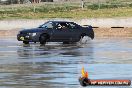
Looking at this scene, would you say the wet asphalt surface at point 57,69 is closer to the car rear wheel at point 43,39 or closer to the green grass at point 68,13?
the car rear wheel at point 43,39

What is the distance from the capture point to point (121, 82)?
13586 millimetres

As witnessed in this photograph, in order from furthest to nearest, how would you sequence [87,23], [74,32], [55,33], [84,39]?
[87,23], [84,39], [74,32], [55,33]

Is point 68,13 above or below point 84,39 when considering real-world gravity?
below

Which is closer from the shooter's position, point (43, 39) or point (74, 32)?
point (43, 39)

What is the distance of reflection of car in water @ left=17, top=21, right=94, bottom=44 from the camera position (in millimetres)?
36750

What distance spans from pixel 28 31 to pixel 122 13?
25214 mm

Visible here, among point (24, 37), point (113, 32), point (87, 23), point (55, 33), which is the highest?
point (55, 33)

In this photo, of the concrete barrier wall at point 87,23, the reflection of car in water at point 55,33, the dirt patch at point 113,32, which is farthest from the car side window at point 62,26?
the concrete barrier wall at point 87,23

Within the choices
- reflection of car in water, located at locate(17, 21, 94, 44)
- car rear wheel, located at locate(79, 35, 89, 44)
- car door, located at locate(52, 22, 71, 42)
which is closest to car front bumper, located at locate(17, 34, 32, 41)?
reflection of car in water, located at locate(17, 21, 94, 44)

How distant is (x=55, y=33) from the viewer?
1484 inches

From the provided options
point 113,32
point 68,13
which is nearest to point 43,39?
point 113,32

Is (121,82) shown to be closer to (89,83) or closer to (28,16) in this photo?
(89,83)

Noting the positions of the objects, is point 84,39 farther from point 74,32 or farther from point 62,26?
point 62,26

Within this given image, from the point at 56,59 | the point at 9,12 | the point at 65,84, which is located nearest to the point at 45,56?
the point at 56,59
